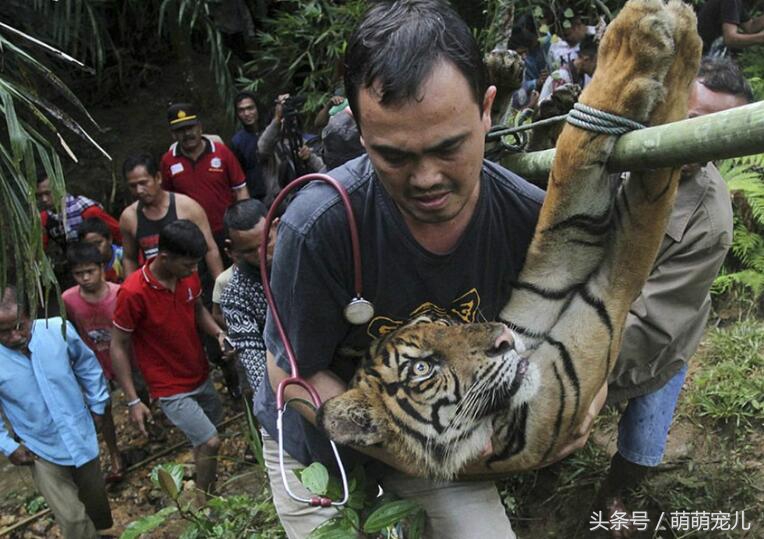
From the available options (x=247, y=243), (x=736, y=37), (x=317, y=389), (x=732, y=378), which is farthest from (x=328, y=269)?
(x=736, y=37)

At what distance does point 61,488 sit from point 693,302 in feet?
10.7

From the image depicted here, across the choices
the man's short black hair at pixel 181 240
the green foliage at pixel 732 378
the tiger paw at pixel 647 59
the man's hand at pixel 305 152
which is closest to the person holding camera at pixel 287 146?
the man's hand at pixel 305 152

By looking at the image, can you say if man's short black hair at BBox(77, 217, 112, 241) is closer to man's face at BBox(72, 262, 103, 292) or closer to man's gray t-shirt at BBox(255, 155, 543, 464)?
man's face at BBox(72, 262, 103, 292)

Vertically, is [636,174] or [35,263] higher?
[636,174]

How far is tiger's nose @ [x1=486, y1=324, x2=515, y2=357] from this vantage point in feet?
6.22

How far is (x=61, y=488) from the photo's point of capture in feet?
13.7

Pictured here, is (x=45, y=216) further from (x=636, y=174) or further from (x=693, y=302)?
(x=636, y=174)

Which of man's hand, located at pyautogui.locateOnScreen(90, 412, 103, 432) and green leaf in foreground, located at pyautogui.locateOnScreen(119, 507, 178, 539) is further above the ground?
green leaf in foreground, located at pyautogui.locateOnScreen(119, 507, 178, 539)

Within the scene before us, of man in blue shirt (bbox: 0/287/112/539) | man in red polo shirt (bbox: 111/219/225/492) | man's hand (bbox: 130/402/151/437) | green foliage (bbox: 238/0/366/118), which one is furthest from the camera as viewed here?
green foliage (bbox: 238/0/366/118)

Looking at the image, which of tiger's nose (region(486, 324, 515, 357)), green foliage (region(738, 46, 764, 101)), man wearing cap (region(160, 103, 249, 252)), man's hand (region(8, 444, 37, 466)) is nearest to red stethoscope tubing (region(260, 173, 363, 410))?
tiger's nose (region(486, 324, 515, 357))

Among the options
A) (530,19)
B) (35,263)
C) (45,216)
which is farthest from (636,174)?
(530,19)

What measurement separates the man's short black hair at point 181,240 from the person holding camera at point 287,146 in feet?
4.66

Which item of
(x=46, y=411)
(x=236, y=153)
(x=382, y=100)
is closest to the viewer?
(x=382, y=100)

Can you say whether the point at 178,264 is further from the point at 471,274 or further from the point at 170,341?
the point at 471,274
